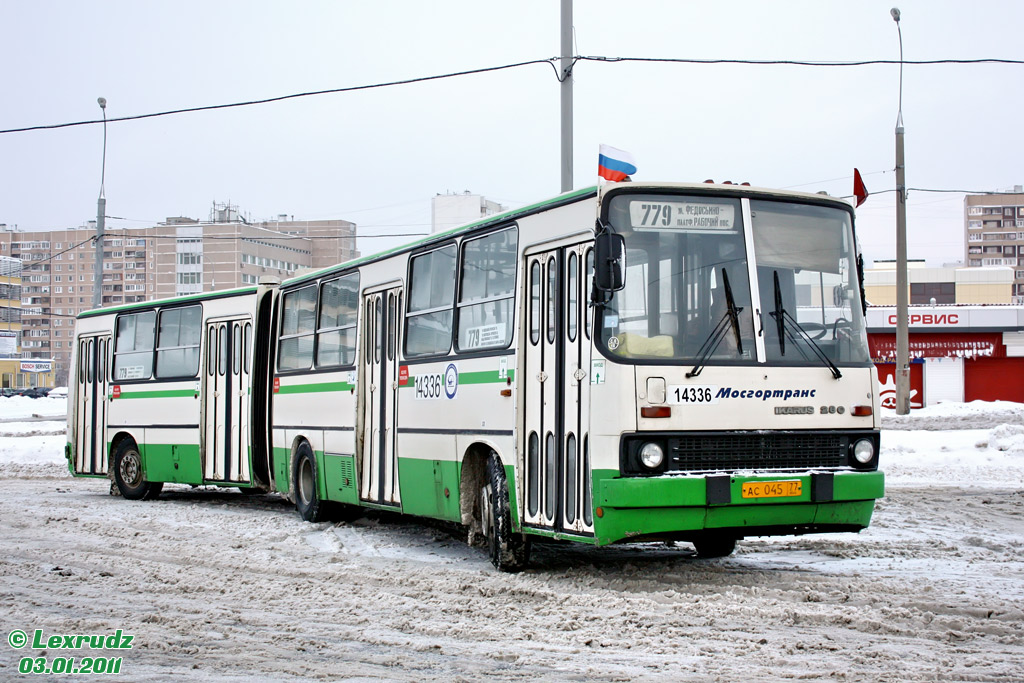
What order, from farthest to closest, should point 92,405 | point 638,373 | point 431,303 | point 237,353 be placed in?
point 92,405 < point 237,353 < point 431,303 < point 638,373

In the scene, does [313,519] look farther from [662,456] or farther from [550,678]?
[550,678]

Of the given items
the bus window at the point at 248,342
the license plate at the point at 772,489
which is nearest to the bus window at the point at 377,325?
the bus window at the point at 248,342

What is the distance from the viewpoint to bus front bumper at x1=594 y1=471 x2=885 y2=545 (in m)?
8.22

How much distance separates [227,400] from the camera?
16.5m

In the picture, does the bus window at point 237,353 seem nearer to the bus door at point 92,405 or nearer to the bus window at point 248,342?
the bus window at point 248,342

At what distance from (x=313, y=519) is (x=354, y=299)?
2.88 meters

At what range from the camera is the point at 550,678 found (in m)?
5.98

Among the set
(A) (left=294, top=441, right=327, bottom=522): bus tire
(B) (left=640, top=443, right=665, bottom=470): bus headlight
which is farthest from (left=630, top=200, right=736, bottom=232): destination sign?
(A) (left=294, top=441, right=327, bottom=522): bus tire

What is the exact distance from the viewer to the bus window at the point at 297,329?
14.6 metres

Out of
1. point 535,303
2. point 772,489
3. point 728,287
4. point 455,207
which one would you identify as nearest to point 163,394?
point 535,303

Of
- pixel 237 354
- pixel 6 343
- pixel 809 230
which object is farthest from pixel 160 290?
pixel 809 230

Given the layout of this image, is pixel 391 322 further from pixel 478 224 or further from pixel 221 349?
pixel 221 349

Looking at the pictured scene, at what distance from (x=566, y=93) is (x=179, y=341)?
270 inches

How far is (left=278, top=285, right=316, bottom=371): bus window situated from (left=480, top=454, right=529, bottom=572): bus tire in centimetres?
507
